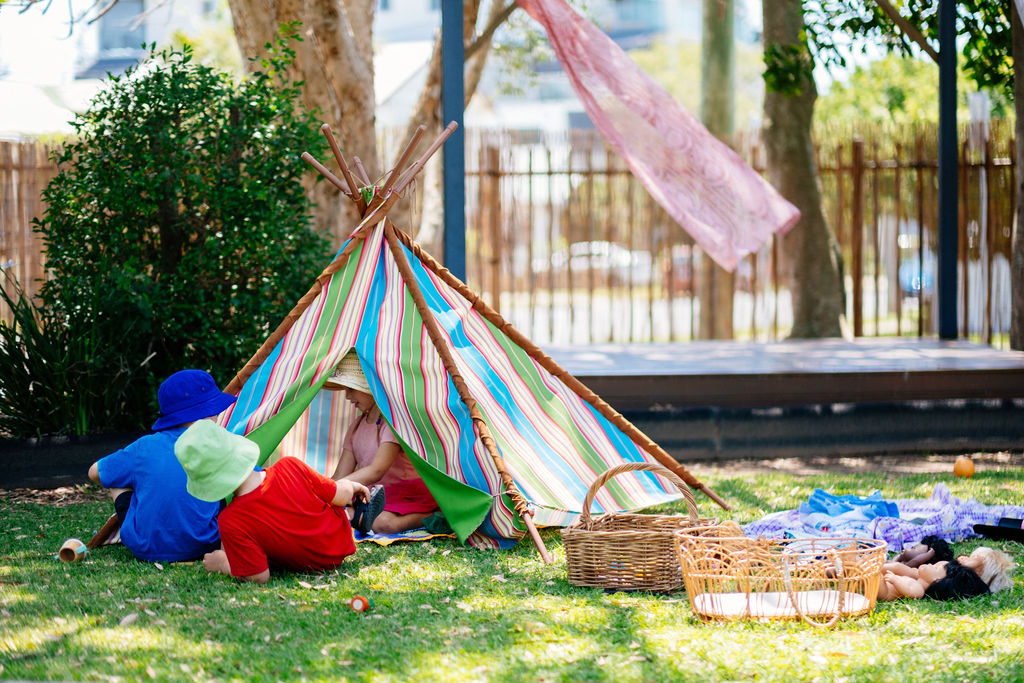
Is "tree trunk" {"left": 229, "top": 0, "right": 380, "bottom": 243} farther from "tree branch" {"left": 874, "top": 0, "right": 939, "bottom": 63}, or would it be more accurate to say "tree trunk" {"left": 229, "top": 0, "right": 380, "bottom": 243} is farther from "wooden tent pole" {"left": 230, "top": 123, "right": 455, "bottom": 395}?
"tree branch" {"left": 874, "top": 0, "right": 939, "bottom": 63}

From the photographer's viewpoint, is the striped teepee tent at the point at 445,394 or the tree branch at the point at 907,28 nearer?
the striped teepee tent at the point at 445,394

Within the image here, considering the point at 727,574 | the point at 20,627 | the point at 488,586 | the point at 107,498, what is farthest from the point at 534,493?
the point at 107,498

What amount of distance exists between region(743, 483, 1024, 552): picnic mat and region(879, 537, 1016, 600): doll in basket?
23.2 inches

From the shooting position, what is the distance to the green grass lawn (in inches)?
135

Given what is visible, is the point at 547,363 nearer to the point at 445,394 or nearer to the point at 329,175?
the point at 445,394

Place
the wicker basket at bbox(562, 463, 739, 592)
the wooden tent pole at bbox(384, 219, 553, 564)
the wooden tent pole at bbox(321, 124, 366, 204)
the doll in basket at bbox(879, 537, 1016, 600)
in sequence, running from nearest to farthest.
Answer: the doll in basket at bbox(879, 537, 1016, 600) → the wicker basket at bbox(562, 463, 739, 592) → the wooden tent pole at bbox(384, 219, 553, 564) → the wooden tent pole at bbox(321, 124, 366, 204)

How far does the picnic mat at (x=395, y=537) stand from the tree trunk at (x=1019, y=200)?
595cm

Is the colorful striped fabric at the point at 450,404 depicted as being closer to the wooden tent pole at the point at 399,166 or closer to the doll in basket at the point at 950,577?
the wooden tent pole at the point at 399,166

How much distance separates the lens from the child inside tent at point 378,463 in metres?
5.59

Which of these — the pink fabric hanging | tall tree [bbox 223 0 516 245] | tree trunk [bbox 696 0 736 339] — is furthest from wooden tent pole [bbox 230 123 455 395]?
tree trunk [bbox 696 0 736 339]

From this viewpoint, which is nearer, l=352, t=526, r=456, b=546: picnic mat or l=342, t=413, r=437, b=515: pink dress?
l=352, t=526, r=456, b=546: picnic mat

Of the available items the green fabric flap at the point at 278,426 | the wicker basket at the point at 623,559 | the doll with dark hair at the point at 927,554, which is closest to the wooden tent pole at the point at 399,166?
the green fabric flap at the point at 278,426

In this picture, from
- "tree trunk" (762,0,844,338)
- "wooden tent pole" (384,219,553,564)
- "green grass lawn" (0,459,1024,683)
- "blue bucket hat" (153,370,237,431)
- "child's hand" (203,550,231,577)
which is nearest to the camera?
"green grass lawn" (0,459,1024,683)

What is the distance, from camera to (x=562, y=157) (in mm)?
11711
